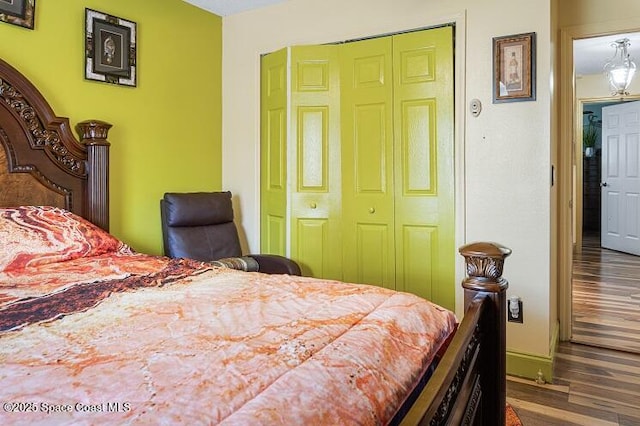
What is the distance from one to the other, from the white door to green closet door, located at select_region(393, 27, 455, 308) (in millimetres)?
4742

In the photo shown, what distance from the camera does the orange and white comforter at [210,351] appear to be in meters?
0.75

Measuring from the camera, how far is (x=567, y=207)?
10.5 feet

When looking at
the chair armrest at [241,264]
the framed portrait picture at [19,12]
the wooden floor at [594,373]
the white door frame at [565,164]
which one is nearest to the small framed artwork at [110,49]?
the framed portrait picture at [19,12]

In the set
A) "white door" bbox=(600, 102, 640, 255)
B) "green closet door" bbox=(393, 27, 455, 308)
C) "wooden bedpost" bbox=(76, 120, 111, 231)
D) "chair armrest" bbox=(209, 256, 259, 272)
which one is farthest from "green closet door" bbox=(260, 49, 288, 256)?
"white door" bbox=(600, 102, 640, 255)

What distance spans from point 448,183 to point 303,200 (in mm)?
1001

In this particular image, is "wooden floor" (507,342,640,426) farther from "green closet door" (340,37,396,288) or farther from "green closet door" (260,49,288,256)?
"green closet door" (260,49,288,256)

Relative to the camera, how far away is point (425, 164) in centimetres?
287

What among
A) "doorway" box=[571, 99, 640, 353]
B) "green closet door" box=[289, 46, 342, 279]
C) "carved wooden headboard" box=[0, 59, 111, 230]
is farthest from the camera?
"doorway" box=[571, 99, 640, 353]

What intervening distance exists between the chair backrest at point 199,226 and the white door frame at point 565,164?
227 cm

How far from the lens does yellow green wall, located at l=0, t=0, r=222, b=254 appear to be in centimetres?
259

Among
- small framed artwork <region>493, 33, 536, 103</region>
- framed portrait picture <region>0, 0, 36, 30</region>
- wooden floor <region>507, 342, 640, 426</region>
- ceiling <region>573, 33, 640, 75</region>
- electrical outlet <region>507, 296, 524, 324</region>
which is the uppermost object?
ceiling <region>573, 33, 640, 75</region>

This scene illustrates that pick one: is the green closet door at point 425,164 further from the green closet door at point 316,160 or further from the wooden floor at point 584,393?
the wooden floor at point 584,393

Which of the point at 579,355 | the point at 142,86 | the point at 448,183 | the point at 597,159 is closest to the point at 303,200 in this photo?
the point at 448,183

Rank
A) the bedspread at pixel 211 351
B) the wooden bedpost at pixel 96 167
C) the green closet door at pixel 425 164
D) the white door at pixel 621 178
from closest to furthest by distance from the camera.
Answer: the bedspread at pixel 211 351 < the wooden bedpost at pixel 96 167 < the green closet door at pixel 425 164 < the white door at pixel 621 178
